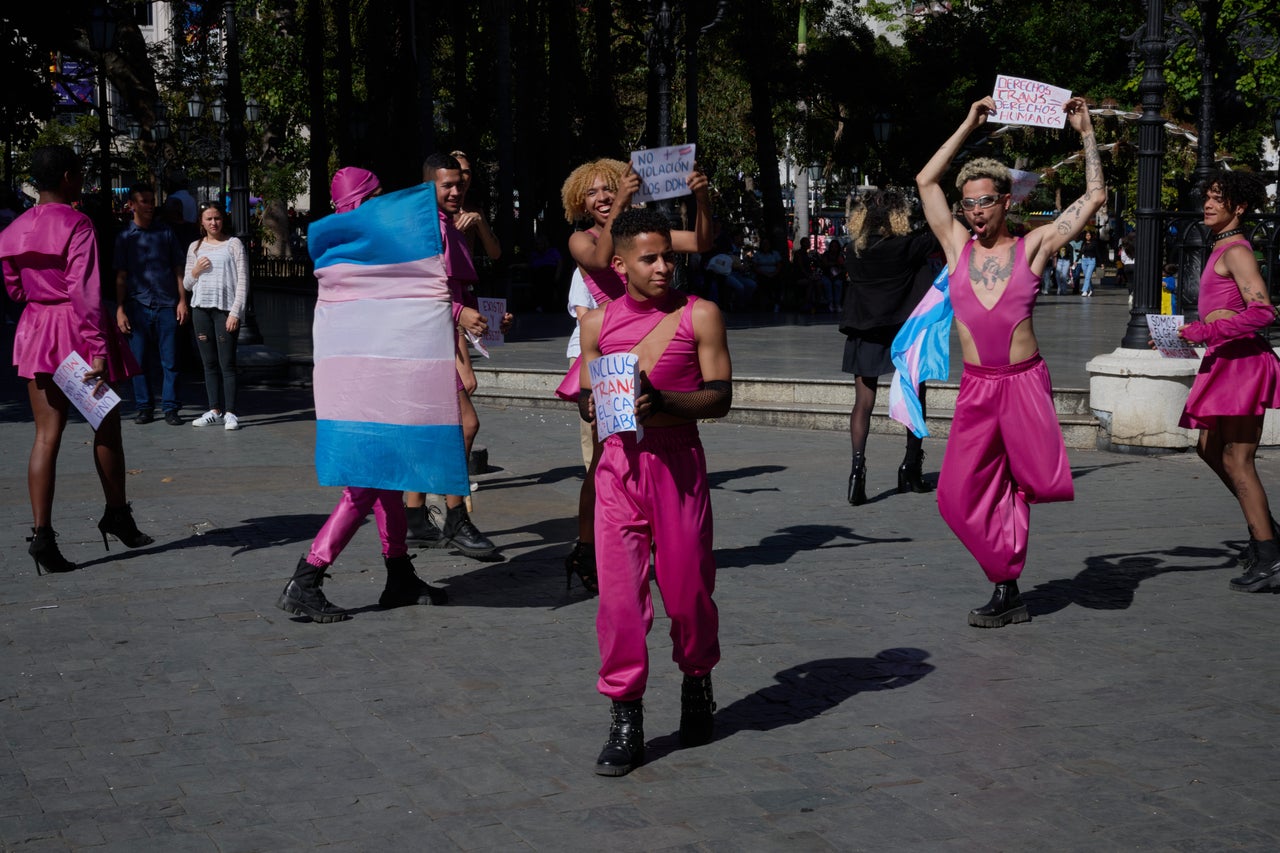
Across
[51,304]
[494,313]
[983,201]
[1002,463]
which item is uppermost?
[983,201]

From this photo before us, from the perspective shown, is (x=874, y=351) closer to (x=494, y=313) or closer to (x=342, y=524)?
(x=494, y=313)

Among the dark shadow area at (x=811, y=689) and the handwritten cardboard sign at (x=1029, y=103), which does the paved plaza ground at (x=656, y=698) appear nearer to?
the dark shadow area at (x=811, y=689)

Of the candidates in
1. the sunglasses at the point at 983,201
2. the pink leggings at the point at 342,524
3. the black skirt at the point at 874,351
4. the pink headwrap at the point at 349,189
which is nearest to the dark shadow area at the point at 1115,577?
the sunglasses at the point at 983,201

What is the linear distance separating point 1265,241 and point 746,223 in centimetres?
4090

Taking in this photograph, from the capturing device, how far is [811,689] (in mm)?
5793

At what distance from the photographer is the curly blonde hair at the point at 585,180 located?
7.45m

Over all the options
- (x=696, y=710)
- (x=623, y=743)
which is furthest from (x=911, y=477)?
(x=623, y=743)

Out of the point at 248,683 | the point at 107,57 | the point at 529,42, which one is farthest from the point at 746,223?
the point at 248,683

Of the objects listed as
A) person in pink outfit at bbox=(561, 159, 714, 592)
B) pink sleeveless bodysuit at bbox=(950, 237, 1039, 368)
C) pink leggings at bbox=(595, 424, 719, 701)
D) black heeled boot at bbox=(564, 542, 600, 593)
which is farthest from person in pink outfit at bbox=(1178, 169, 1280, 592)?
pink leggings at bbox=(595, 424, 719, 701)

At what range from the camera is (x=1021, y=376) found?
676 cm

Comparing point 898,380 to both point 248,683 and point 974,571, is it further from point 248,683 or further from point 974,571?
point 248,683

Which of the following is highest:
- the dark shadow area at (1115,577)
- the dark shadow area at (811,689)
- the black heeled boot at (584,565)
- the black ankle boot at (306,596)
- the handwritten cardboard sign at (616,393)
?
the handwritten cardboard sign at (616,393)

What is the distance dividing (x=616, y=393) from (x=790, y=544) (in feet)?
13.1

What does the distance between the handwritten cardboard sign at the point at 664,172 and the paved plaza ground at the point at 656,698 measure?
6.08ft
